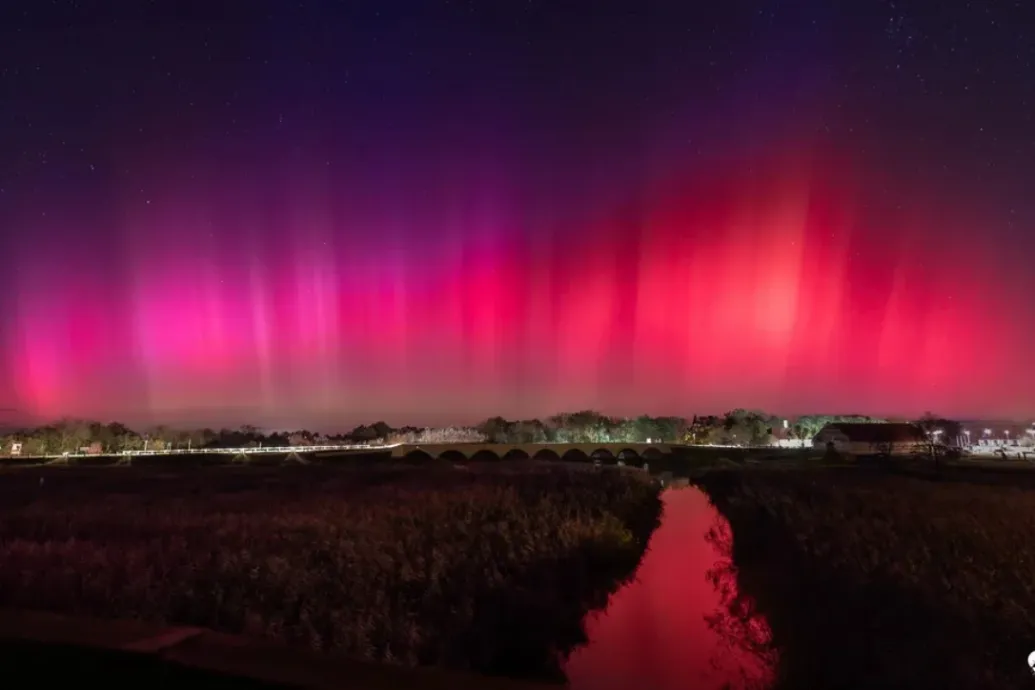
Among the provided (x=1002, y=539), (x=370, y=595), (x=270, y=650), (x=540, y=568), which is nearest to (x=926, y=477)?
(x=1002, y=539)

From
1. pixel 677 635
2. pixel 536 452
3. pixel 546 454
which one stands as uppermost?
pixel 677 635

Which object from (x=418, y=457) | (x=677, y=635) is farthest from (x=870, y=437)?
(x=677, y=635)

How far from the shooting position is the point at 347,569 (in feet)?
50.3

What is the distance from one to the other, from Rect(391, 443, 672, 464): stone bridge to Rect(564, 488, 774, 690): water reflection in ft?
258

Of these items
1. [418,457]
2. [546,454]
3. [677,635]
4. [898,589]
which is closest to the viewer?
[898,589]

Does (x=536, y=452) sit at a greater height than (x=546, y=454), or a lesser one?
lesser

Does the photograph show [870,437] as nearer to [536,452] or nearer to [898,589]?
[536,452]

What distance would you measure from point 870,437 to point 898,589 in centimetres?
12839

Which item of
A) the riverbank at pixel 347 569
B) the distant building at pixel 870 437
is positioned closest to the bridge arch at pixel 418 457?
the riverbank at pixel 347 569

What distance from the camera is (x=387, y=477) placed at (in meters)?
52.0

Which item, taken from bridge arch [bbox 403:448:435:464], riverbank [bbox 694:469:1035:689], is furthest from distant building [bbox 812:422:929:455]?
riverbank [bbox 694:469:1035:689]

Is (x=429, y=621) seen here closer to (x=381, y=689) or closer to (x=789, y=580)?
(x=381, y=689)

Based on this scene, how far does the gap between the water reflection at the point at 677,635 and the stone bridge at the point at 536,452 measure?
7851 centimetres

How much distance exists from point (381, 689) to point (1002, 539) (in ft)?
66.4
